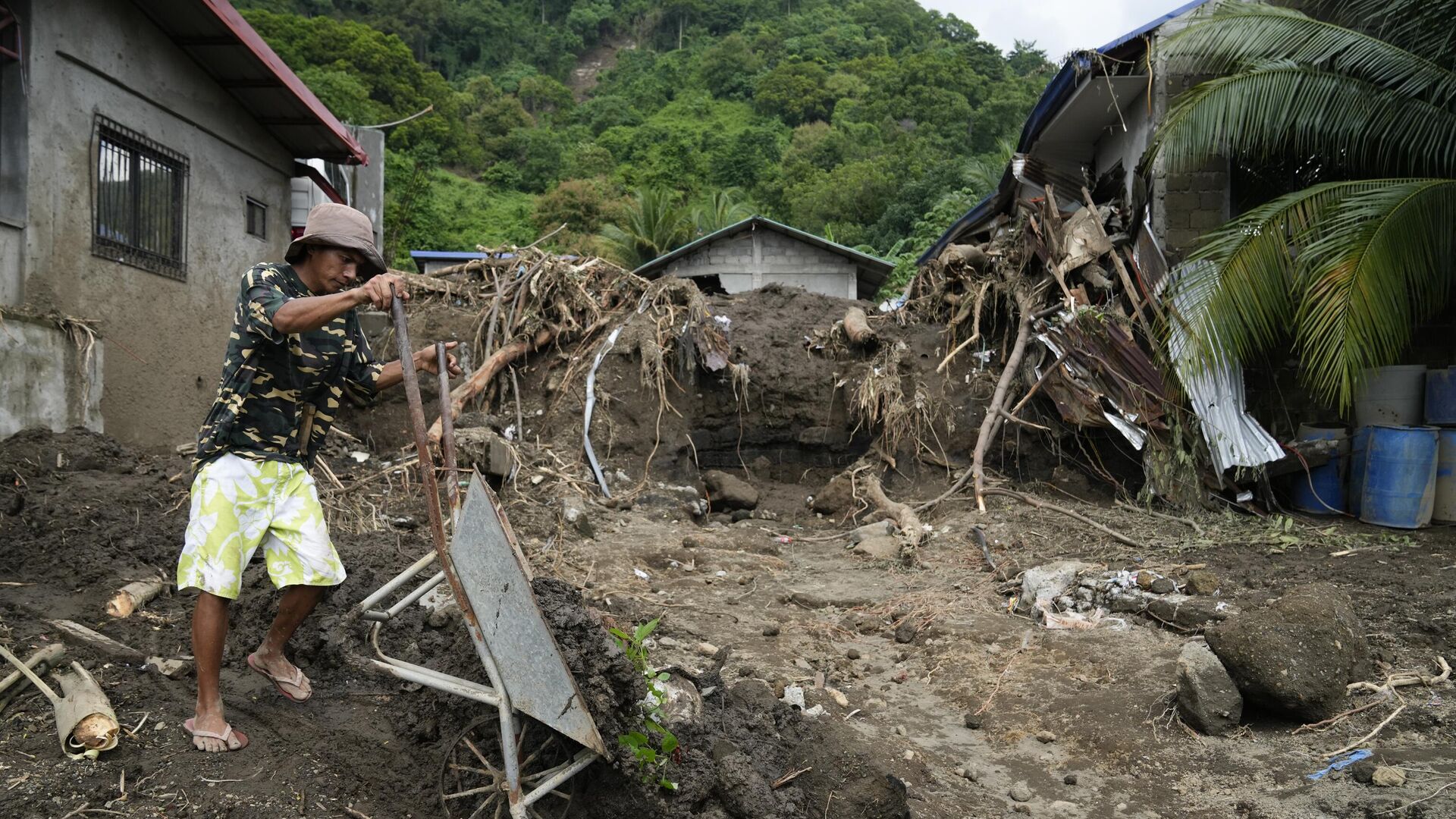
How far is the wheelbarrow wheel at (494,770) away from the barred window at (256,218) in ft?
28.4

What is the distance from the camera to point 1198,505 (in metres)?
7.34

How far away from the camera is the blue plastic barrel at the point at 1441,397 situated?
7008mm

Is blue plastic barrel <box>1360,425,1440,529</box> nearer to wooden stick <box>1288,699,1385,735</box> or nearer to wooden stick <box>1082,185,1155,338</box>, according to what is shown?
wooden stick <box>1082,185,1155,338</box>

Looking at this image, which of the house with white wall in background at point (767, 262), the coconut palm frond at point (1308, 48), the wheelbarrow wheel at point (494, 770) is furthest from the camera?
the house with white wall in background at point (767, 262)

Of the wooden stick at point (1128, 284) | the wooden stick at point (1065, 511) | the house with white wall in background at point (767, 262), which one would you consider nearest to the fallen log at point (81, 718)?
the wooden stick at point (1065, 511)

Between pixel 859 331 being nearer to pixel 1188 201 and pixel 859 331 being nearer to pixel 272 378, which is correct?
pixel 1188 201

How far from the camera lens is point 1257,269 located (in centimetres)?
668

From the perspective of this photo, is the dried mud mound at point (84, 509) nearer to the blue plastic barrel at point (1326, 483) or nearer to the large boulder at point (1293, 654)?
the large boulder at point (1293, 654)

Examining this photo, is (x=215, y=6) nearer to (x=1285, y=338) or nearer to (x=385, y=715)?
Answer: (x=385, y=715)

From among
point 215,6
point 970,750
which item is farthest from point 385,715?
point 215,6

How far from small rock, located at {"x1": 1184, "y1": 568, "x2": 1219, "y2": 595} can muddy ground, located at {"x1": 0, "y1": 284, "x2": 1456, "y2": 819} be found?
6.0 inches

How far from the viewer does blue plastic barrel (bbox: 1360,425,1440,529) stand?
6.79m

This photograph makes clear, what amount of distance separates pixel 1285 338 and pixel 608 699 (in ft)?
25.3

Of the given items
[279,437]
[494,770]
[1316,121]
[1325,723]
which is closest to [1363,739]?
[1325,723]
